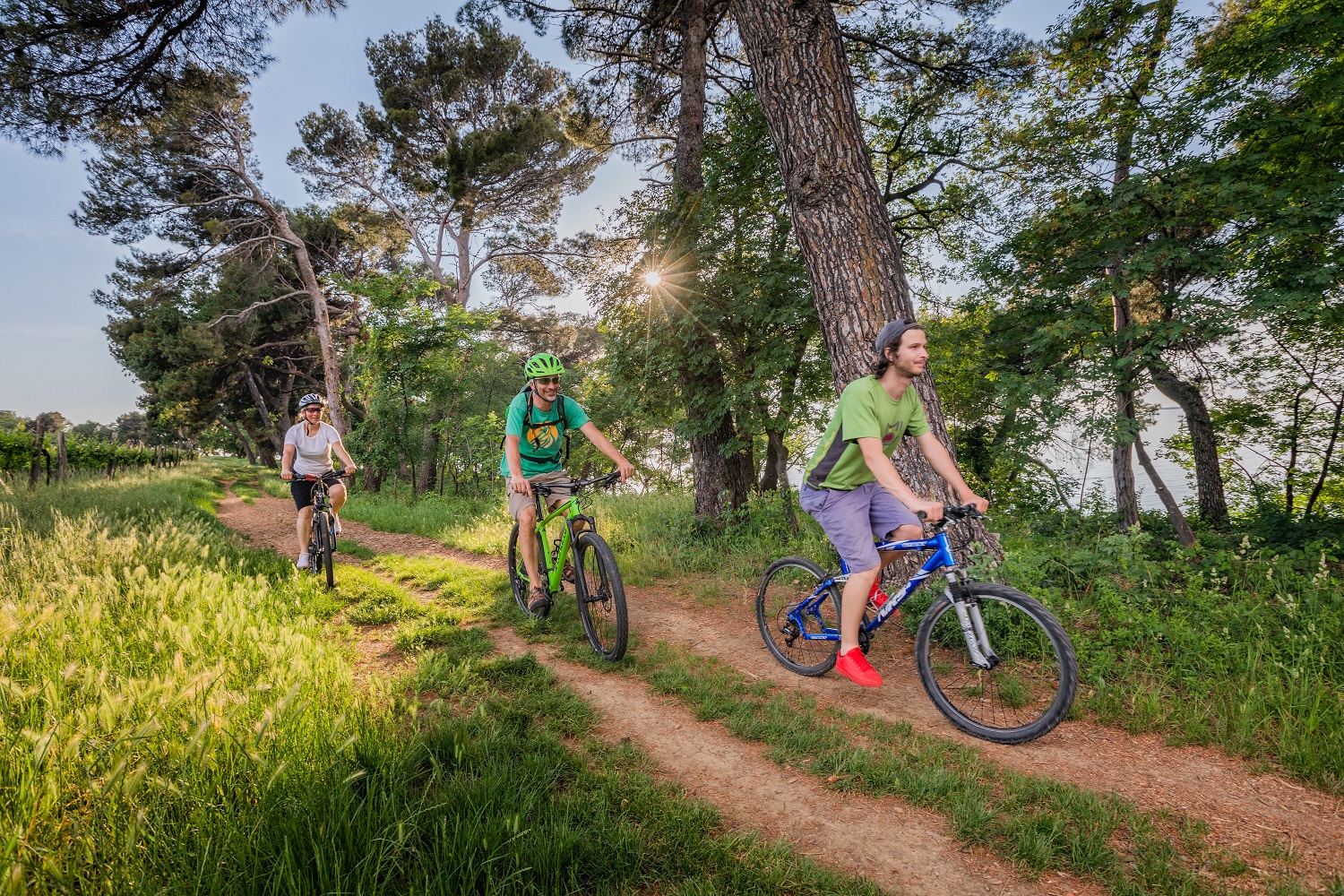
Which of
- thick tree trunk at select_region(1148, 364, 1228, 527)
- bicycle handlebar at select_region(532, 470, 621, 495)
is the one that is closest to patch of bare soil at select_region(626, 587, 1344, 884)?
bicycle handlebar at select_region(532, 470, 621, 495)

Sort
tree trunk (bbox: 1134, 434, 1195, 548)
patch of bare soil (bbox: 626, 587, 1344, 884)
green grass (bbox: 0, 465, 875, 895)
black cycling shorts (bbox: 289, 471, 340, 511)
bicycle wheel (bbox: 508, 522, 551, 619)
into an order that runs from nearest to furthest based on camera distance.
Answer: green grass (bbox: 0, 465, 875, 895)
patch of bare soil (bbox: 626, 587, 1344, 884)
bicycle wheel (bbox: 508, 522, 551, 619)
black cycling shorts (bbox: 289, 471, 340, 511)
tree trunk (bbox: 1134, 434, 1195, 548)

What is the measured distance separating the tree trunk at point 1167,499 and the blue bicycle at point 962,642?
23.6 ft

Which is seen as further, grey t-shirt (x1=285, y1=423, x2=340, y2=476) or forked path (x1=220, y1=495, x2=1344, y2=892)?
grey t-shirt (x1=285, y1=423, x2=340, y2=476)

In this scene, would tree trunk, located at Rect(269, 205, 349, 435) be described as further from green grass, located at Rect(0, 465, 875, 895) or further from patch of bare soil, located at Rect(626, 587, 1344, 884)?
patch of bare soil, located at Rect(626, 587, 1344, 884)

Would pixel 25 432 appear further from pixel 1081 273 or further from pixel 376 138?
pixel 1081 273

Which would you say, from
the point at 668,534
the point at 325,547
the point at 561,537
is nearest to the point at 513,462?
the point at 561,537

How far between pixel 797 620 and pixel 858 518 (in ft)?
3.55

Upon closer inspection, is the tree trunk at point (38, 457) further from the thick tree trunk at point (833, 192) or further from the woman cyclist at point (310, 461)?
the thick tree trunk at point (833, 192)

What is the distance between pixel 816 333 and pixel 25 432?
2214 cm

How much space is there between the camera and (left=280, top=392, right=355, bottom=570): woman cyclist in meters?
6.16

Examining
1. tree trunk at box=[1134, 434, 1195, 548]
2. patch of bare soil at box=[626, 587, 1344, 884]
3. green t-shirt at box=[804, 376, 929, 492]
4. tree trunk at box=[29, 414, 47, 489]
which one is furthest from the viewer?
tree trunk at box=[29, 414, 47, 489]

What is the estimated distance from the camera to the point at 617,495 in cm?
1203

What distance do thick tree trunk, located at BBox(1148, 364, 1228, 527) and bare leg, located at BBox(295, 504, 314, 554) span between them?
15122mm

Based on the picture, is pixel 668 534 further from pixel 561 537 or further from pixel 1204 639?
pixel 1204 639
